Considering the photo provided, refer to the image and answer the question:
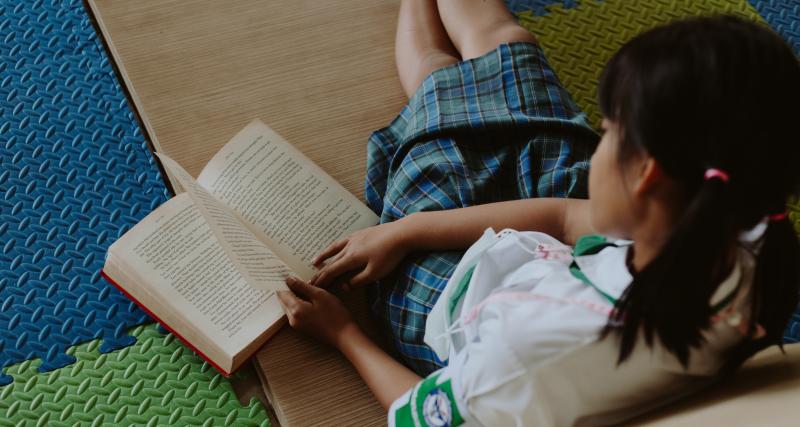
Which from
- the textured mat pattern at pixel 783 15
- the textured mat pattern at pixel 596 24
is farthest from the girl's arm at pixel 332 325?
the textured mat pattern at pixel 783 15

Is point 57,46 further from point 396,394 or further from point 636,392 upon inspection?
point 636,392

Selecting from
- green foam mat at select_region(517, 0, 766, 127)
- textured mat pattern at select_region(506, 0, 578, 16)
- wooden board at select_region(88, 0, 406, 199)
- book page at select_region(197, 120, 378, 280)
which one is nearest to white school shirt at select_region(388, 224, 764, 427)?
book page at select_region(197, 120, 378, 280)

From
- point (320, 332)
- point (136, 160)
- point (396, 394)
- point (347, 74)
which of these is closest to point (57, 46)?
point (136, 160)

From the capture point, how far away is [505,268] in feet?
2.65

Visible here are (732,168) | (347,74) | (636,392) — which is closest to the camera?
(732,168)

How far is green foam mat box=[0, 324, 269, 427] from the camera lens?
0.89 m

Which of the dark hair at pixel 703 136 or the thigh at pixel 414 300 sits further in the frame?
the thigh at pixel 414 300

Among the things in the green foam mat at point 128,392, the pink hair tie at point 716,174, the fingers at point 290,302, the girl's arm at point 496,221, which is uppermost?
the pink hair tie at point 716,174

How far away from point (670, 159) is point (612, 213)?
3.2 inches

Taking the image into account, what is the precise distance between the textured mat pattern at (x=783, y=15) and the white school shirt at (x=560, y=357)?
34.5 inches

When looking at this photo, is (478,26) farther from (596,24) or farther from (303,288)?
(303,288)

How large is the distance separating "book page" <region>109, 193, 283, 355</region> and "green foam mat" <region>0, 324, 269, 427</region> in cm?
6

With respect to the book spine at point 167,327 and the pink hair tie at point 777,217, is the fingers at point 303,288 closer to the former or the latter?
the book spine at point 167,327

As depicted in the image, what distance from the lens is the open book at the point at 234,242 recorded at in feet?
2.99
